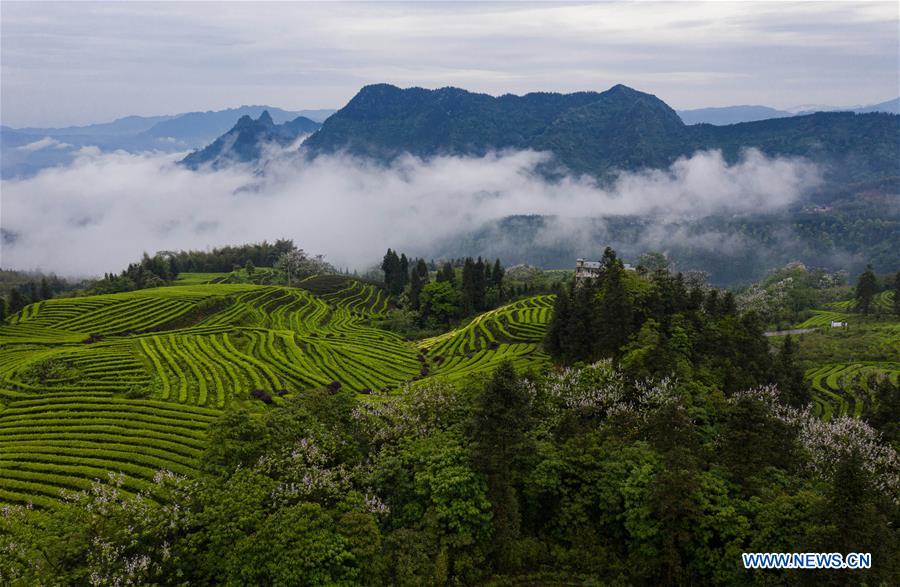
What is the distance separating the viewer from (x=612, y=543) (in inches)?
1321

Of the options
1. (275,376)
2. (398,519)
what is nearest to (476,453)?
(398,519)

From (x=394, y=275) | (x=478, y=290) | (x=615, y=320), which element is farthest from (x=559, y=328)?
(x=394, y=275)

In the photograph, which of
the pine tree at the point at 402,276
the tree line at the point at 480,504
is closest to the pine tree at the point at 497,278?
the pine tree at the point at 402,276

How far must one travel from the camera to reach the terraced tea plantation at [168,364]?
131 ft

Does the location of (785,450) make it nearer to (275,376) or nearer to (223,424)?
(223,424)

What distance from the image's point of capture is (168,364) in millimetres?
62906

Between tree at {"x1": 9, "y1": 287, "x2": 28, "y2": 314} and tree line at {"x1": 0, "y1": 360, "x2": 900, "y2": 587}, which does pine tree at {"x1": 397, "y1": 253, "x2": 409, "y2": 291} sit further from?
tree line at {"x1": 0, "y1": 360, "x2": 900, "y2": 587}

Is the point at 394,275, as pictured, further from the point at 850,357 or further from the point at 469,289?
the point at 850,357

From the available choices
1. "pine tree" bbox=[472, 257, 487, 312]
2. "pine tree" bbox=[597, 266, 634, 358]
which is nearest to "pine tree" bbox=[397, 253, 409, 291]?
"pine tree" bbox=[472, 257, 487, 312]

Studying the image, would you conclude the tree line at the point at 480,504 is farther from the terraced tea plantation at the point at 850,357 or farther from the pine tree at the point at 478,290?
the pine tree at the point at 478,290

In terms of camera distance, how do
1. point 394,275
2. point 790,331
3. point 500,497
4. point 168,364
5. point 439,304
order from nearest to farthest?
point 500,497, point 168,364, point 439,304, point 790,331, point 394,275

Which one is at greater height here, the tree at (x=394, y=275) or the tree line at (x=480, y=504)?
the tree line at (x=480, y=504)

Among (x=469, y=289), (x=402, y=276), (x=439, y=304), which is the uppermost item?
(x=469, y=289)

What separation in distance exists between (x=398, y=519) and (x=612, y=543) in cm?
1309
